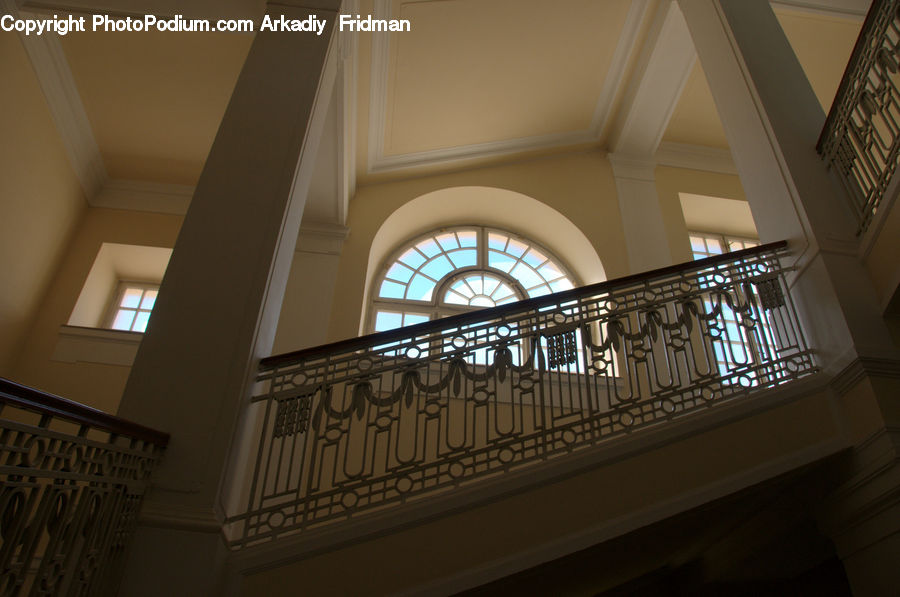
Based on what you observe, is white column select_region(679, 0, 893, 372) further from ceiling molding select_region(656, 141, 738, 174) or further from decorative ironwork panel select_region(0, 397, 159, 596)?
decorative ironwork panel select_region(0, 397, 159, 596)

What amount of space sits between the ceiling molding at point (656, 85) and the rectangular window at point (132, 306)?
558cm

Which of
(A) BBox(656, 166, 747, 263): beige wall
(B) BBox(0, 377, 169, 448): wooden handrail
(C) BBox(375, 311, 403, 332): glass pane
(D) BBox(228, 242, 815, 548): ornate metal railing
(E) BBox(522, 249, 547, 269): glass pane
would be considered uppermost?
(A) BBox(656, 166, 747, 263): beige wall

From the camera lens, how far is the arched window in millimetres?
6926

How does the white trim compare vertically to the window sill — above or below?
above

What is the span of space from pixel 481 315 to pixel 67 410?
6.50 ft

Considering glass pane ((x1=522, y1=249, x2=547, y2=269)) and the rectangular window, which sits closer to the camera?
the rectangular window

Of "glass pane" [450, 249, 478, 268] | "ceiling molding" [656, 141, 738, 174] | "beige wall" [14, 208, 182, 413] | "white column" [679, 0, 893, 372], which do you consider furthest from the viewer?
"ceiling molding" [656, 141, 738, 174]

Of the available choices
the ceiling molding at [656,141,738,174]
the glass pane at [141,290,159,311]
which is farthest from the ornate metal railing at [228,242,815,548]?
the ceiling molding at [656,141,738,174]

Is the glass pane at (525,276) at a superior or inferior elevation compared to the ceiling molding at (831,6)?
inferior

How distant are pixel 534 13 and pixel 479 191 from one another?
2050 millimetres

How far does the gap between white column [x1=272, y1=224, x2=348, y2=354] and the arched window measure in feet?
2.28

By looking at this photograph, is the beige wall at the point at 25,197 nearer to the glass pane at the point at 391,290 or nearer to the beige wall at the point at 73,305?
the beige wall at the point at 73,305

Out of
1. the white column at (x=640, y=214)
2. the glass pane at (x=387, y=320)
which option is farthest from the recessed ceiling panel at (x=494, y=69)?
the glass pane at (x=387, y=320)

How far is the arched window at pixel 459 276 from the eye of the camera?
6.93 metres
